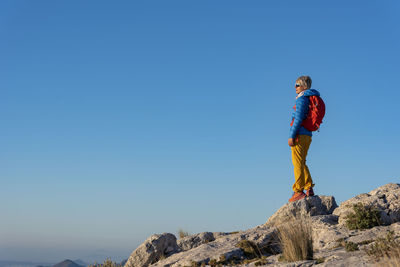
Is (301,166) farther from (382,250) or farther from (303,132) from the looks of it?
(382,250)

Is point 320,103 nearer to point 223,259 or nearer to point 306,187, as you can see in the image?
point 306,187

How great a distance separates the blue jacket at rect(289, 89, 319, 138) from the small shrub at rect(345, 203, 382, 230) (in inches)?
125

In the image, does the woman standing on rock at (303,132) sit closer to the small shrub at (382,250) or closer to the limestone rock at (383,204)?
the limestone rock at (383,204)

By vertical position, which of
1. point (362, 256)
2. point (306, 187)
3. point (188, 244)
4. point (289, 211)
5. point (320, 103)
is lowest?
point (362, 256)

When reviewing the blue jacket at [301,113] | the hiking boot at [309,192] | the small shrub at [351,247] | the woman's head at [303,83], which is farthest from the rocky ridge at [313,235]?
the woman's head at [303,83]

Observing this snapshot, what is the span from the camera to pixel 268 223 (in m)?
13.6

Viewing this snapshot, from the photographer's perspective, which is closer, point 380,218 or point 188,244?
point 380,218

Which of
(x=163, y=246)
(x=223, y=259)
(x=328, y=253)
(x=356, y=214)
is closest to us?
(x=328, y=253)

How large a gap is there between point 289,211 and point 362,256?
459cm

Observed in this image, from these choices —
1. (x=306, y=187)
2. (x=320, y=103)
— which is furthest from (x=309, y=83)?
(x=306, y=187)

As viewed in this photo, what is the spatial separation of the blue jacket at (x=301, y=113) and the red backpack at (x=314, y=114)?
0.12 m

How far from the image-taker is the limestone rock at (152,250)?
1251 centimetres

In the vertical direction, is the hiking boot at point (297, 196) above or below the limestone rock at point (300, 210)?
above

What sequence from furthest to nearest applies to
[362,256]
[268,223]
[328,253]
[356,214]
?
1. [268,223]
2. [356,214]
3. [328,253]
4. [362,256]
